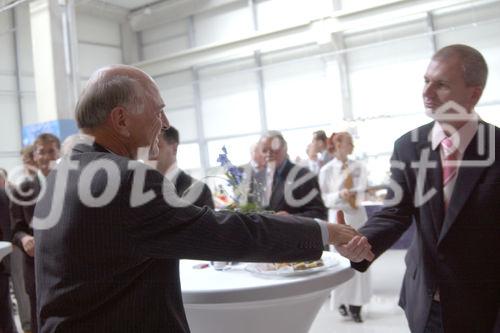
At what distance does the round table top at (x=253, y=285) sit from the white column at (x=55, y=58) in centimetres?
611

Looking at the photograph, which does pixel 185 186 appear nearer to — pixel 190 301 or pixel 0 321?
pixel 190 301

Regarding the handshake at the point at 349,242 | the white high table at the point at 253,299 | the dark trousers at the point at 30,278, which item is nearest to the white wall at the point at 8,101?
the dark trousers at the point at 30,278

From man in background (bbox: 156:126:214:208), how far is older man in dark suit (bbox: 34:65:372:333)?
1375 millimetres

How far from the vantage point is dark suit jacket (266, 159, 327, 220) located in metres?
3.39

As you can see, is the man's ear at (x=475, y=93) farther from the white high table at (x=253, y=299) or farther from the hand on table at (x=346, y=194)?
the hand on table at (x=346, y=194)

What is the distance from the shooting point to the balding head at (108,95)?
3.90ft

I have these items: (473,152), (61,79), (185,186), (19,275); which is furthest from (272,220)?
(61,79)

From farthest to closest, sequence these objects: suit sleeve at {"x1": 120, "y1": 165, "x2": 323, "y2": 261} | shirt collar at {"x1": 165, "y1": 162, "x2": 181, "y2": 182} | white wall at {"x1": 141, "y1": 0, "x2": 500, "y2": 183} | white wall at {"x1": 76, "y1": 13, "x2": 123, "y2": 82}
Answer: white wall at {"x1": 76, "y1": 13, "x2": 123, "y2": 82}
white wall at {"x1": 141, "y1": 0, "x2": 500, "y2": 183}
shirt collar at {"x1": 165, "y1": 162, "x2": 181, "y2": 182}
suit sleeve at {"x1": 120, "y1": 165, "x2": 323, "y2": 261}

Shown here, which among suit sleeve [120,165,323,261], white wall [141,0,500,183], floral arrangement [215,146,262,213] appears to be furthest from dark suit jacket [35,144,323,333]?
white wall [141,0,500,183]

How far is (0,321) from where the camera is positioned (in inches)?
140

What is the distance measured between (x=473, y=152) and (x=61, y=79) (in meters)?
6.99

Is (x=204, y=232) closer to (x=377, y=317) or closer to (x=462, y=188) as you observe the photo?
(x=462, y=188)

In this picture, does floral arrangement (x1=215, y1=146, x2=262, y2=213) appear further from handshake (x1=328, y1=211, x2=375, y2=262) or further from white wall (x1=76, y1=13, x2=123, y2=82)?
white wall (x1=76, y1=13, x2=123, y2=82)

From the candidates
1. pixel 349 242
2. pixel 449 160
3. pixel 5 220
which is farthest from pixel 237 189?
pixel 5 220
